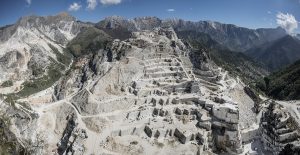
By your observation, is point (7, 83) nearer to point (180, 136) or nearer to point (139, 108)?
point (139, 108)

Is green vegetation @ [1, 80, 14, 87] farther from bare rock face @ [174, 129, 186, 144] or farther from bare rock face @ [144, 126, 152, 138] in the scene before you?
bare rock face @ [174, 129, 186, 144]

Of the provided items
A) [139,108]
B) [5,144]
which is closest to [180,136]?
[139,108]

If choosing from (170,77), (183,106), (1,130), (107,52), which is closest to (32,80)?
(107,52)

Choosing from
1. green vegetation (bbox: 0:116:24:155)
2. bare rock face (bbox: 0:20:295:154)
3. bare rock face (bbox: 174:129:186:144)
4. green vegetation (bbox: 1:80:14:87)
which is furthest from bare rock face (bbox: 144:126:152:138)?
green vegetation (bbox: 1:80:14:87)

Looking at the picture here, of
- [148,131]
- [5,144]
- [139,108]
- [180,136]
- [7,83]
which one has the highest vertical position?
[7,83]

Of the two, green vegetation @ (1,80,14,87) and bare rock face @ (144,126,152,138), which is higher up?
green vegetation @ (1,80,14,87)

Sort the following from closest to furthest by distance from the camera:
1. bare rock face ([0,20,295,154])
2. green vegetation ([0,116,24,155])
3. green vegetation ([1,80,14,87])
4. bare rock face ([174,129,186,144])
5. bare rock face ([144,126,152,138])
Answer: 1. green vegetation ([0,116,24,155])
2. bare rock face ([174,129,186,144])
3. bare rock face ([0,20,295,154])
4. bare rock face ([144,126,152,138])
5. green vegetation ([1,80,14,87])

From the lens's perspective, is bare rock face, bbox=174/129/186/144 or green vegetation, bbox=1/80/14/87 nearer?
bare rock face, bbox=174/129/186/144

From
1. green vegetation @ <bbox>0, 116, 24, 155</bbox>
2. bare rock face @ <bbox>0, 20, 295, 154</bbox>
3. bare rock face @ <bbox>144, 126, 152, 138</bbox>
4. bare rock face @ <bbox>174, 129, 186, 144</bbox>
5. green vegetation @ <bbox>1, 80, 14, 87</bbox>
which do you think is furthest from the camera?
green vegetation @ <bbox>1, 80, 14, 87</bbox>

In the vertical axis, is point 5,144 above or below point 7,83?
below

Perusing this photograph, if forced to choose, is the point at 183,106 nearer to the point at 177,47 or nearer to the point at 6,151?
the point at 177,47

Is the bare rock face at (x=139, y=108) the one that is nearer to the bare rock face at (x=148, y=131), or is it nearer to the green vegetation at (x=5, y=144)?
the bare rock face at (x=148, y=131)
